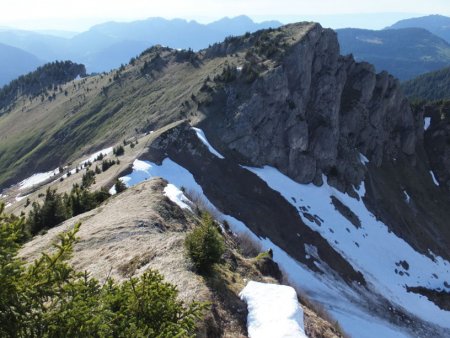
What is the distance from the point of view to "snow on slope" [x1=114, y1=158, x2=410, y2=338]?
47500 millimetres

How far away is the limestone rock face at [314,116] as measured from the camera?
7581cm

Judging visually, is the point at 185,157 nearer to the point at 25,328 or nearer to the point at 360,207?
the point at 360,207

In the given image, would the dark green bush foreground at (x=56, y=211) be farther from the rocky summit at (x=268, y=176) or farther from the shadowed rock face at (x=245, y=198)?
the shadowed rock face at (x=245, y=198)

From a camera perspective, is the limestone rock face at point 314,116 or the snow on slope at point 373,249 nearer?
the snow on slope at point 373,249

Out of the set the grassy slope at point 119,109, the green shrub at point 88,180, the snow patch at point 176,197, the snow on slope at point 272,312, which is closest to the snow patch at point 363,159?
the grassy slope at point 119,109

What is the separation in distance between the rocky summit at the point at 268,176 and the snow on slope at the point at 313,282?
26 cm

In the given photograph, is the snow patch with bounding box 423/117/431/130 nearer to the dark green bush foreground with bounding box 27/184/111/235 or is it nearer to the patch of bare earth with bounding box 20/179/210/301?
the patch of bare earth with bounding box 20/179/210/301

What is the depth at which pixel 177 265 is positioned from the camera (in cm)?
1744

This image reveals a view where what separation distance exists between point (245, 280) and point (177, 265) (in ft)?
10.4

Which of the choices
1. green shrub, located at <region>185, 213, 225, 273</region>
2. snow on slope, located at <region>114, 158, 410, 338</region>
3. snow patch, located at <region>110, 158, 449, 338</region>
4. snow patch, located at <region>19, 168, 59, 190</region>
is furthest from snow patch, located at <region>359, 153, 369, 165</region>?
green shrub, located at <region>185, 213, 225, 273</region>

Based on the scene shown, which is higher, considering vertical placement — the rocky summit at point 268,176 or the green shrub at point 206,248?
the green shrub at point 206,248

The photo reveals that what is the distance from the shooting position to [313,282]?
52812mm

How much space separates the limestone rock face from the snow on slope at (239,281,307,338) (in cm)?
5506

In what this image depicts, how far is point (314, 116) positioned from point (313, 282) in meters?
43.1
